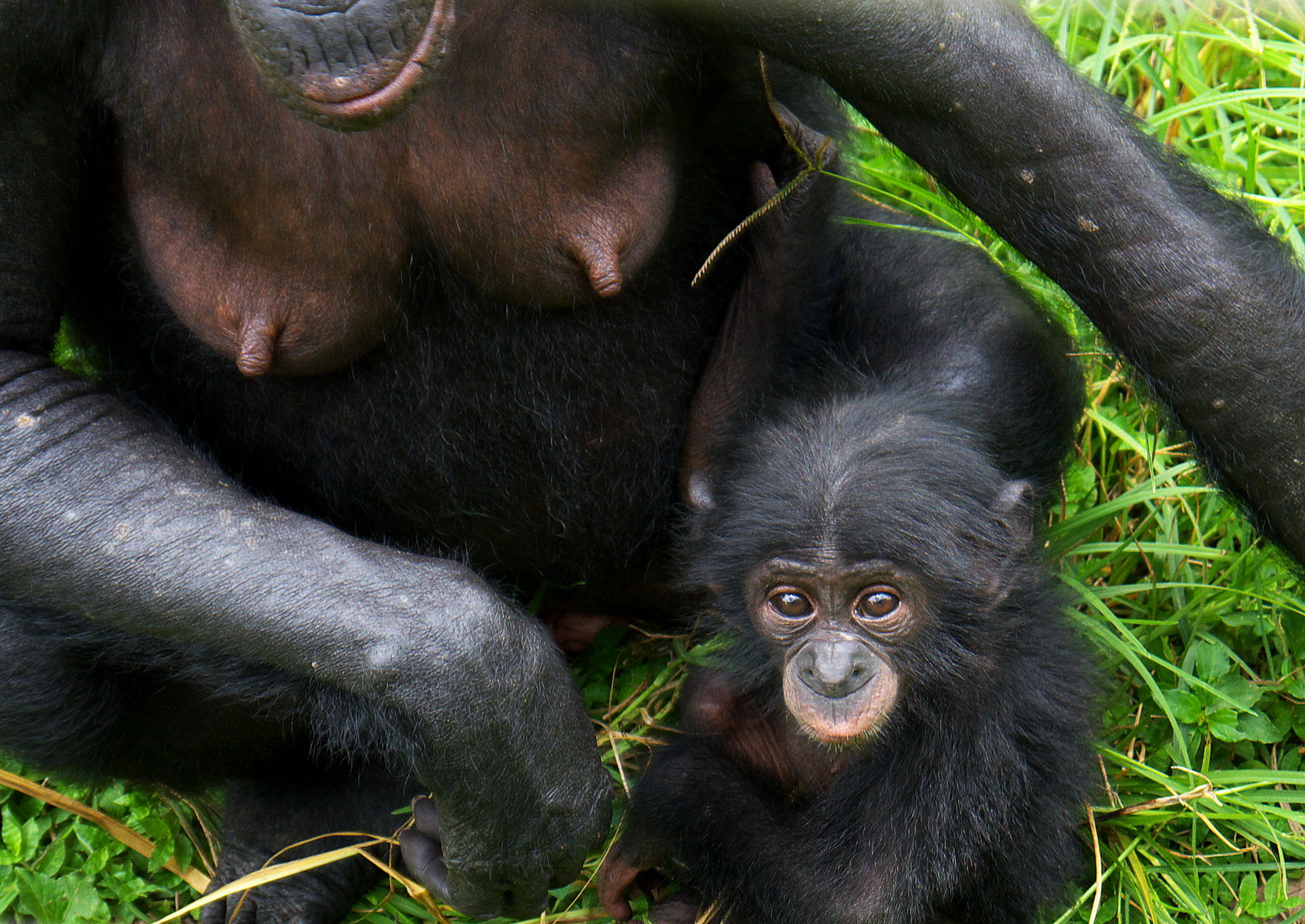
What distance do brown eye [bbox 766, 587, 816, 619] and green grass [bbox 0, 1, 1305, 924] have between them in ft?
2.58

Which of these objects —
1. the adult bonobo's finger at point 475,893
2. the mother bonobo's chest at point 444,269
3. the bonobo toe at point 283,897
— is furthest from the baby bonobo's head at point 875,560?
the bonobo toe at point 283,897

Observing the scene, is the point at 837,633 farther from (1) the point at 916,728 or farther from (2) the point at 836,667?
(1) the point at 916,728

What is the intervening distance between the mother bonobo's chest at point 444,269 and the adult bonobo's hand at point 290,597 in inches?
13.0

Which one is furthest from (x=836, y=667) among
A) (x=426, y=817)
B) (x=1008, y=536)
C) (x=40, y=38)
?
(x=40, y=38)

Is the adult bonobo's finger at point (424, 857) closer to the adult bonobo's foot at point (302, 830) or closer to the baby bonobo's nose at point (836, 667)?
the adult bonobo's foot at point (302, 830)

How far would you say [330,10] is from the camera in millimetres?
2242

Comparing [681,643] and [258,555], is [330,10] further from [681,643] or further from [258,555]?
[681,643]

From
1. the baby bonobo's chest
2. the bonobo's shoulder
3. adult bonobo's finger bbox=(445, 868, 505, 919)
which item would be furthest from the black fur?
the bonobo's shoulder

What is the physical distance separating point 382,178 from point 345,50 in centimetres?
50

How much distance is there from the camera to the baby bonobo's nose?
113 inches

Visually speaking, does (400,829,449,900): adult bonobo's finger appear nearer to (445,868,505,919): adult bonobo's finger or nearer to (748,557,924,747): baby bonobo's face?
(445,868,505,919): adult bonobo's finger

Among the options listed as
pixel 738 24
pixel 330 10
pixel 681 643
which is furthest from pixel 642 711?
pixel 330 10

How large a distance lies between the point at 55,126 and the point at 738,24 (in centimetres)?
125

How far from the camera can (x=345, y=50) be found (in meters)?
2.26
